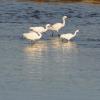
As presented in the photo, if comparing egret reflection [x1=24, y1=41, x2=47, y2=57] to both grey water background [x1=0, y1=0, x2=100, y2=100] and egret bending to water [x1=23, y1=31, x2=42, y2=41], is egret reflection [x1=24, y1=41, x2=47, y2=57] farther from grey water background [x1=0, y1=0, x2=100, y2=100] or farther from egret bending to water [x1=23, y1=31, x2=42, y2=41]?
egret bending to water [x1=23, y1=31, x2=42, y2=41]

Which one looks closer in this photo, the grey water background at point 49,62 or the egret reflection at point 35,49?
the grey water background at point 49,62

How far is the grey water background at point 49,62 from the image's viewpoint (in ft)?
46.2

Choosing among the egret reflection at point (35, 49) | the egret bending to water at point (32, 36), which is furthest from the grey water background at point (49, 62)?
the egret bending to water at point (32, 36)

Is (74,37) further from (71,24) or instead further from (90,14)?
(90,14)

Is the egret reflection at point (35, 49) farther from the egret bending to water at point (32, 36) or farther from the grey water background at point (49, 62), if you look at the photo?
the egret bending to water at point (32, 36)

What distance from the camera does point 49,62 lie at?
59.3 feet

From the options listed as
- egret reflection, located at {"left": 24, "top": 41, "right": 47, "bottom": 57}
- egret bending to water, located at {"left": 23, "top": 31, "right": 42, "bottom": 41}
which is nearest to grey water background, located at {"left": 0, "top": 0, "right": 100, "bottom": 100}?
egret reflection, located at {"left": 24, "top": 41, "right": 47, "bottom": 57}

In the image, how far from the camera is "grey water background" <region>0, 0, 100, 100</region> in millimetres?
14070

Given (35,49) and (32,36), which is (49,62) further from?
(32,36)

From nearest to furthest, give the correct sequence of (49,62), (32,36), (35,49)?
1. (49,62)
2. (35,49)
3. (32,36)

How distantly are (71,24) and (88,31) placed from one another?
11.8 feet

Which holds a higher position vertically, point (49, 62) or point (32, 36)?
point (49, 62)

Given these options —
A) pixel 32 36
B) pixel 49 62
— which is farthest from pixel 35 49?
pixel 49 62

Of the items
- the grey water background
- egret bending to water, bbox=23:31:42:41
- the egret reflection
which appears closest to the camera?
the grey water background
